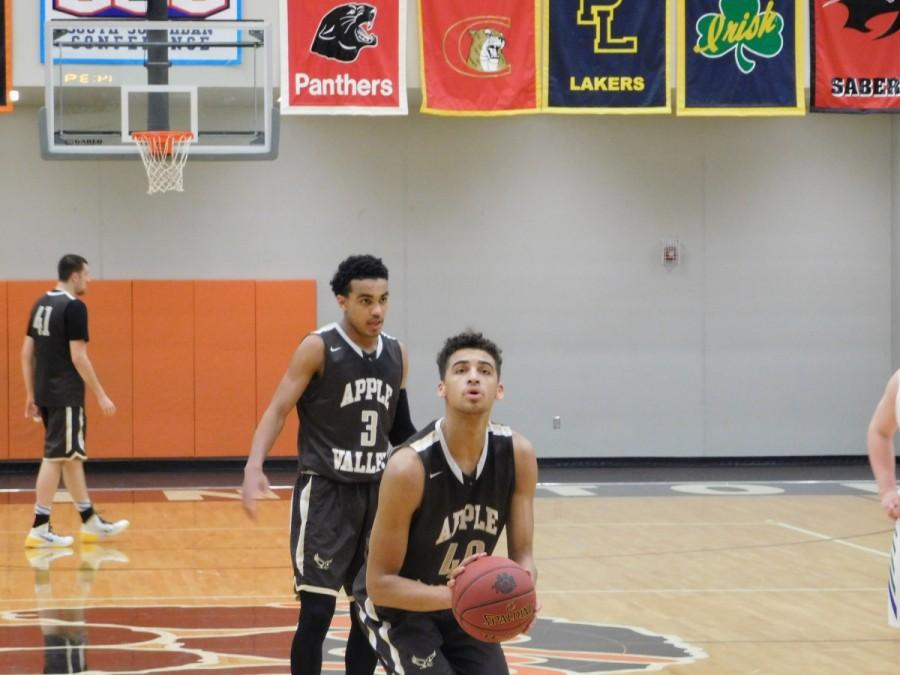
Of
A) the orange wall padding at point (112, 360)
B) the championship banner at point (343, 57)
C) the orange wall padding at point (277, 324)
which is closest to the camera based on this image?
the championship banner at point (343, 57)

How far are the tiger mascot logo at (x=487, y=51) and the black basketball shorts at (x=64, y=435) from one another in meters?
5.18

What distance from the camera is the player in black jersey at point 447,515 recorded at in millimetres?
3949

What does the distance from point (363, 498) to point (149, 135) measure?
6322 mm

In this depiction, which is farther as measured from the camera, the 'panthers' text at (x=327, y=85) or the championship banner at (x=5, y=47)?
the championship banner at (x=5, y=47)

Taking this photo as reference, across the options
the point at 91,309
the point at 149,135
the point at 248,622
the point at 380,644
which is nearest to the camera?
the point at 380,644

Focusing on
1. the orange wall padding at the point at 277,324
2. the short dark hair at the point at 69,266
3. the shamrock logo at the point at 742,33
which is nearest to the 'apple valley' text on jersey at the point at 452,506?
the short dark hair at the point at 69,266

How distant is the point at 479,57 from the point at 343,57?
48.6 inches

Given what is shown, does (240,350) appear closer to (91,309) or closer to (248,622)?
(91,309)

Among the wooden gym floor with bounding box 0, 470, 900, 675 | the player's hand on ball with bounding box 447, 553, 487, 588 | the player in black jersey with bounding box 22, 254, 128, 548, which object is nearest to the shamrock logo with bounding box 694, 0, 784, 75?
the wooden gym floor with bounding box 0, 470, 900, 675

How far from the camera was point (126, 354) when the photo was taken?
15.2 m

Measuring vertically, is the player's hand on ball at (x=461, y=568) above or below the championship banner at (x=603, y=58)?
below

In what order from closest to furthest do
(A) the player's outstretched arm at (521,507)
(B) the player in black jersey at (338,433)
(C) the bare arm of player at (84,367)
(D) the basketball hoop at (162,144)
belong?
(A) the player's outstretched arm at (521,507) → (B) the player in black jersey at (338,433) → (C) the bare arm of player at (84,367) → (D) the basketball hoop at (162,144)

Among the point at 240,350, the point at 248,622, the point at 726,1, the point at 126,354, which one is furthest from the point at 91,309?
the point at 248,622

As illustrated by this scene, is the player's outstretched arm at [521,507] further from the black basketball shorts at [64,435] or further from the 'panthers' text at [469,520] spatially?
the black basketball shorts at [64,435]
